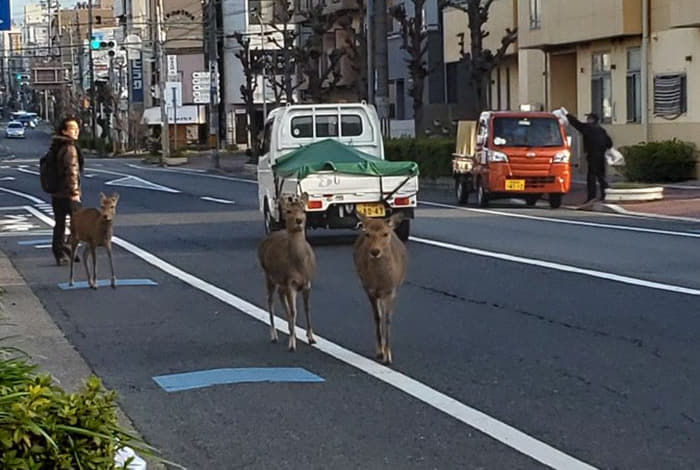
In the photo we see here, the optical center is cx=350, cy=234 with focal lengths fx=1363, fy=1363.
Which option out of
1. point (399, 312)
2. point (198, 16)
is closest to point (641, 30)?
point (399, 312)

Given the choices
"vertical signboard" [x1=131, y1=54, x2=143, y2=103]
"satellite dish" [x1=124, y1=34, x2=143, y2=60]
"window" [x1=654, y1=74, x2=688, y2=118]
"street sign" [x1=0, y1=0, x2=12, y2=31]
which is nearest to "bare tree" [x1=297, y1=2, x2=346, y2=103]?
"window" [x1=654, y1=74, x2=688, y2=118]

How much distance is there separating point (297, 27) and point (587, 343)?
69.7m

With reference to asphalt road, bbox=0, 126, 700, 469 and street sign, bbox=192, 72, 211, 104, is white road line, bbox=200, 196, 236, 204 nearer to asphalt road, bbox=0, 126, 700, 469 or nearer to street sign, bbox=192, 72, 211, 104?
asphalt road, bbox=0, 126, 700, 469

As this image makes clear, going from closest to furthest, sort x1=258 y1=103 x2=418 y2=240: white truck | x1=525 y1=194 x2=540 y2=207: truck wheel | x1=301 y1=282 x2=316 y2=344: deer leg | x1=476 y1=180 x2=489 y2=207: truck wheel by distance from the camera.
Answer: x1=301 y1=282 x2=316 y2=344: deer leg, x1=258 y1=103 x2=418 y2=240: white truck, x1=525 y1=194 x2=540 y2=207: truck wheel, x1=476 y1=180 x2=489 y2=207: truck wheel

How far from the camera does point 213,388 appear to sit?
997cm

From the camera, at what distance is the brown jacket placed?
18422mm

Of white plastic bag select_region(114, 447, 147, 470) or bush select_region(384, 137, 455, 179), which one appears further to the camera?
bush select_region(384, 137, 455, 179)

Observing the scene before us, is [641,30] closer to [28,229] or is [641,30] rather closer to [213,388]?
[28,229]

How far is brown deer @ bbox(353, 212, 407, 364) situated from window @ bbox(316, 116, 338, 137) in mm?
12344

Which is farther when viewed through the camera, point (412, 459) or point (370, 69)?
point (370, 69)

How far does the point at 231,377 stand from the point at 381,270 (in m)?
1.46

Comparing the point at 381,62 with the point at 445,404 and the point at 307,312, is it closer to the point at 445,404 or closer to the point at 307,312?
the point at 307,312

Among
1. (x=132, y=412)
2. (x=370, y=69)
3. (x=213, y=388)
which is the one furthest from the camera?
(x=370, y=69)

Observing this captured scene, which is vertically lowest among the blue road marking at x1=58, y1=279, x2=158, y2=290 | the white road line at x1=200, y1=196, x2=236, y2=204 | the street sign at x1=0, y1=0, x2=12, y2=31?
the white road line at x1=200, y1=196, x2=236, y2=204
